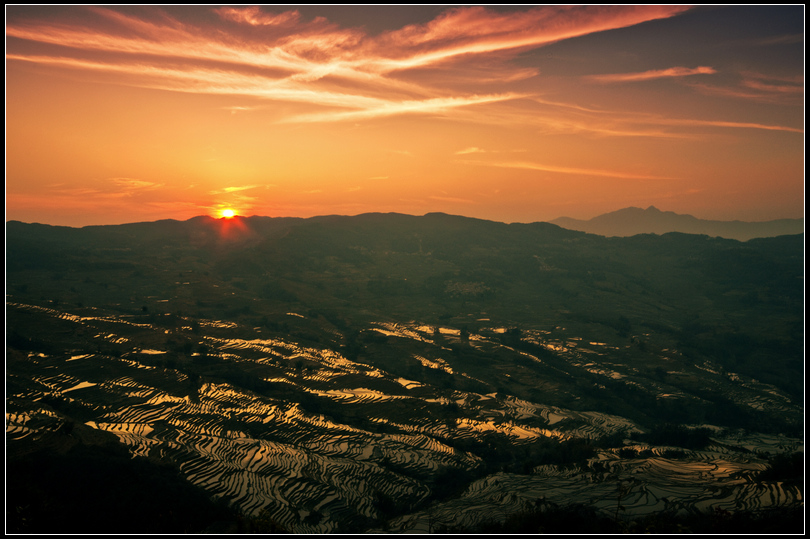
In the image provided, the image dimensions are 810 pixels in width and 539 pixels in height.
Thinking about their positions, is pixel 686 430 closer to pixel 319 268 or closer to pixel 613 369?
pixel 613 369

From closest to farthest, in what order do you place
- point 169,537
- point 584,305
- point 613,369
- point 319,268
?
point 169,537 < point 613,369 < point 584,305 < point 319,268

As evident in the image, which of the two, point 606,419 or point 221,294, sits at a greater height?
point 221,294

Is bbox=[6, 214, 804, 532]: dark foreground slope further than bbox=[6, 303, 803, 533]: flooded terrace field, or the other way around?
bbox=[6, 214, 804, 532]: dark foreground slope

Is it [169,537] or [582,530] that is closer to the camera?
[169,537]

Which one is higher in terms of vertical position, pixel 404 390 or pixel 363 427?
pixel 404 390

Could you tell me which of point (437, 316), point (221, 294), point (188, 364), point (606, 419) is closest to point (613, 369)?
point (606, 419)

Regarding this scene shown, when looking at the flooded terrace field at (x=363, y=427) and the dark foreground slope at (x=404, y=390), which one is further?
the dark foreground slope at (x=404, y=390)

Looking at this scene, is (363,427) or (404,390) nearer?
(363,427)

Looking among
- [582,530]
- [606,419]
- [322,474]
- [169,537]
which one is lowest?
[606,419]
